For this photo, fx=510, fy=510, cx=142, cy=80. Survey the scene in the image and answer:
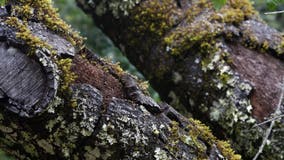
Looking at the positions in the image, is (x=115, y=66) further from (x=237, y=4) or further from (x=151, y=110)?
(x=237, y=4)

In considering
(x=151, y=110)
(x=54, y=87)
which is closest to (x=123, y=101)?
(x=151, y=110)

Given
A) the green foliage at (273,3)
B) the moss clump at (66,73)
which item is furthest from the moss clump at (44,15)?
the green foliage at (273,3)

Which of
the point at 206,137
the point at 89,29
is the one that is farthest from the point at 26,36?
the point at 89,29

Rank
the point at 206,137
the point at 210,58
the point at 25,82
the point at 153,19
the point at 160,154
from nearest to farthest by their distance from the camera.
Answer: the point at 25,82
the point at 160,154
the point at 206,137
the point at 210,58
the point at 153,19

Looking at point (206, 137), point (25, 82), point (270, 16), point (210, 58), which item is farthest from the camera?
point (270, 16)

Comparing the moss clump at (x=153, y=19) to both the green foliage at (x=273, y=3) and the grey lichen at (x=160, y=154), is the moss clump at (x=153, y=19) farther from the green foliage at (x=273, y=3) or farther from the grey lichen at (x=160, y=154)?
the grey lichen at (x=160, y=154)

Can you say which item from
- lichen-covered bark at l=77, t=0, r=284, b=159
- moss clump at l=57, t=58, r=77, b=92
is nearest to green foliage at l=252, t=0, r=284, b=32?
lichen-covered bark at l=77, t=0, r=284, b=159

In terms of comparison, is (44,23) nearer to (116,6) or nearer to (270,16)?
(116,6)

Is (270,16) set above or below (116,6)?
below
